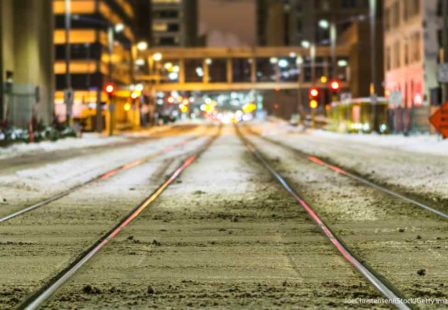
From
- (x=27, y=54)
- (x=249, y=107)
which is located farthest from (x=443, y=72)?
(x=249, y=107)

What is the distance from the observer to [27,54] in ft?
209

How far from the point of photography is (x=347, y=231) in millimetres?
11867

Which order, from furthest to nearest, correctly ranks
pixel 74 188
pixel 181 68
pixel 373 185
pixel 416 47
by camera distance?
pixel 181 68 → pixel 416 47 → pixel 373 185 → pixel 74 188

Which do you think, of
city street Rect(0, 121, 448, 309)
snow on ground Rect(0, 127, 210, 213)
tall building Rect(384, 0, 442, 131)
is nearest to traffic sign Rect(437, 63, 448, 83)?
city street Rect(0, 121, 448, 309)

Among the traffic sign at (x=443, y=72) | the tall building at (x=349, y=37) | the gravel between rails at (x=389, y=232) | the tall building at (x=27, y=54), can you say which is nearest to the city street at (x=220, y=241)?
the gravel between rails at (x=389, y=232)

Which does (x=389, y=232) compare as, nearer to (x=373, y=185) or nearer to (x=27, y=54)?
(x=373, y=185)

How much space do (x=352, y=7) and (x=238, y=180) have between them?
161782mm

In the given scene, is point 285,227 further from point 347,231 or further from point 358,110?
point 358,110

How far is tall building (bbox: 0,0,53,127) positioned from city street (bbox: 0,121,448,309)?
117ft

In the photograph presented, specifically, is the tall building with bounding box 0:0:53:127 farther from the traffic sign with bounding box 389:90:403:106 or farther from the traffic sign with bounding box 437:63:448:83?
the traffic sign with bounding box 437:63:448:83

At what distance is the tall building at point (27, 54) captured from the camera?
56469 mm

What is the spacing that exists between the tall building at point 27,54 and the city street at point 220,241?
117ft

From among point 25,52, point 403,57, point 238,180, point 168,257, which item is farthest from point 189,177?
point 403,57

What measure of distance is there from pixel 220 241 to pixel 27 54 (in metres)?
55.5
